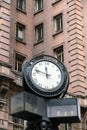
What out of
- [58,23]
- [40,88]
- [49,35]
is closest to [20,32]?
[49,35]

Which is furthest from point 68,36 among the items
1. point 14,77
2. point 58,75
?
point 58,75

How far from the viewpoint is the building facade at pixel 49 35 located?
29016 millimetres

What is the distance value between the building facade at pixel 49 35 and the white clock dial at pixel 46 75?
703 inches

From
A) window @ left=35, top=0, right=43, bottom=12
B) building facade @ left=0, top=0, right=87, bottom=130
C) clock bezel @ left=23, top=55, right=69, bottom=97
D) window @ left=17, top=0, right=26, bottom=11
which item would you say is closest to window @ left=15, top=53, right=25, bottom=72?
building facade @ left=0, top=0, right=87, bottom=130

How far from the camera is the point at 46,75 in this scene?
7.76 m

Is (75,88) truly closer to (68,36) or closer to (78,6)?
(68,36)

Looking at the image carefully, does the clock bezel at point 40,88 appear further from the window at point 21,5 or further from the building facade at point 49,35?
the window at point 21,5

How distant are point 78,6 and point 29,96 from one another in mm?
25579

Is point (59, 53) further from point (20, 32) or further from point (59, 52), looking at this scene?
point (20, 32)

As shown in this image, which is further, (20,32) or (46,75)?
(20,32)

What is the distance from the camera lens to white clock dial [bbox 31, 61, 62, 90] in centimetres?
755

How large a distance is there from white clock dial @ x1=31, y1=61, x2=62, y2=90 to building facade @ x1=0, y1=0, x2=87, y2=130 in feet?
58.5

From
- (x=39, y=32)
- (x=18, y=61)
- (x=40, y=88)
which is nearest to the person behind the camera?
(x=40, y=88)

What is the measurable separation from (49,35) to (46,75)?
25.0 meters
